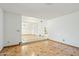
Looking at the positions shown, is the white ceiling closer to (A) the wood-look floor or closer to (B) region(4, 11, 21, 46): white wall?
(B) region(4, 11, 21, 46): white wall

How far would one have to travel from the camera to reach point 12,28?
473 centimetres

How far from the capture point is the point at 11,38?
15.5 ft

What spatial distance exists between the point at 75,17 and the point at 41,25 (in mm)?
4086

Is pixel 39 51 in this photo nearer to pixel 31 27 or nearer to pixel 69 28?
pixel 69 28

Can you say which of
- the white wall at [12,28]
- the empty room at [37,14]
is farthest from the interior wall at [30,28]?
the white wall at [12,28]

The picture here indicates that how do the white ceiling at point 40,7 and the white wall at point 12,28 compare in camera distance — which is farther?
the white wall at point 12,28

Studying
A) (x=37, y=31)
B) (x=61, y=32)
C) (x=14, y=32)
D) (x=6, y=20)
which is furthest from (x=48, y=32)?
(x=6, y=20)

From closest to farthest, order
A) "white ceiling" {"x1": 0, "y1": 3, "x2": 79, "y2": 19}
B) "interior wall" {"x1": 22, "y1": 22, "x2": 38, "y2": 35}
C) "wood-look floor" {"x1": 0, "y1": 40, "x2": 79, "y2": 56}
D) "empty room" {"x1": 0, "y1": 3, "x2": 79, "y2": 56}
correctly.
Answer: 1. "white ceiling" {"x1": 0, "y1": 3, "x2": 79, "y2": 19}
2. "wood-look floor" {"x1": 0, "y1": 40, "x2": 79, "y2": 56}
3. "empty room" {"x1": 0, "y1": 3, "x2": 79, "y2": 56}
4. "interior wall" {"x1": 22, "y1": 22, "x2": 38, "y2": 35}

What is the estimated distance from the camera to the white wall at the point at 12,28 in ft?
14.7

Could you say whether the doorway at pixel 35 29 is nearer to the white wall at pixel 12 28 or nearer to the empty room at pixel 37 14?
the empty room at pixel 37 14

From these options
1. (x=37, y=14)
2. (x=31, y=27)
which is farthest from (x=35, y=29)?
(x=37, y=14)

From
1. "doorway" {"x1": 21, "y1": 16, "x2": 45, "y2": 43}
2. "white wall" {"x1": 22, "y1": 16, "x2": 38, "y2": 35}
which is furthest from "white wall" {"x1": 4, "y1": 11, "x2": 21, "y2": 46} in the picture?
"doorway" {"x1": 21, "y1": 16, "x2": 45, "y2": 43}

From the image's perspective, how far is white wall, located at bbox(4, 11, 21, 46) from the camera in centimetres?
447

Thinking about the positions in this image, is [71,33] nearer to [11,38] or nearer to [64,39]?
[64,39]
